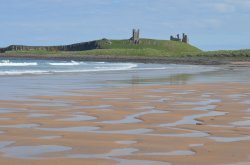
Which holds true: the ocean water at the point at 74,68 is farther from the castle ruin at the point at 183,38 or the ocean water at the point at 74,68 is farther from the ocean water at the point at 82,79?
the castle ruin at the point at 183,38

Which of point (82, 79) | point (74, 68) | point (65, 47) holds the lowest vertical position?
point (74, 68)

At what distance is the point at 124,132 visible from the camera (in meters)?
7.56

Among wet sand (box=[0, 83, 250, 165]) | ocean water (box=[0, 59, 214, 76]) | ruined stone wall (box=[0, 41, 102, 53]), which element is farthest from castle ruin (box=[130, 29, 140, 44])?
wet sand (box=[0, 83, 250, 165])

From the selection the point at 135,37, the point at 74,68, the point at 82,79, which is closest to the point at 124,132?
the point at 82,79

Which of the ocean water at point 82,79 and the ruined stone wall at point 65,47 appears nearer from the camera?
the ocean water at point 82,79

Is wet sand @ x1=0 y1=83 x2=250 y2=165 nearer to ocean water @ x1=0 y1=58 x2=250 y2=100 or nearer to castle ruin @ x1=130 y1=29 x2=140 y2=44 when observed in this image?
ocean water @ x1=0 y1=58 x2=250 y2=100

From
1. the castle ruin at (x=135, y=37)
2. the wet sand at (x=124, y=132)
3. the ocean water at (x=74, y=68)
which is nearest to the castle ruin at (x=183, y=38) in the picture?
the castle ruin at (x=135, y=37)

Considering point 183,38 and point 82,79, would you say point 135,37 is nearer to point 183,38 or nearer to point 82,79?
point 183,38

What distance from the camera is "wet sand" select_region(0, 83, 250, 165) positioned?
5746 millimetres

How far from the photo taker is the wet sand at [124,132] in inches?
226

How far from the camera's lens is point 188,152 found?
6.04 m

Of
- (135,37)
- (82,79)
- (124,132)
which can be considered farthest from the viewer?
(135,37)

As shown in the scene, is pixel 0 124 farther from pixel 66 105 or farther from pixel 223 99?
pixel 223 99

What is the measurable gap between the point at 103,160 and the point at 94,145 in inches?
35.0
